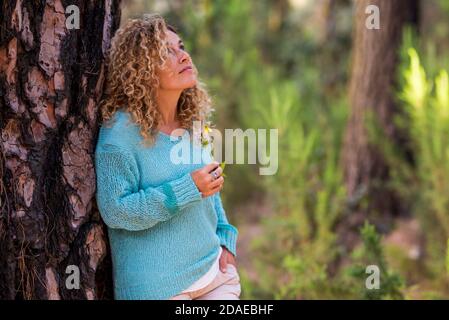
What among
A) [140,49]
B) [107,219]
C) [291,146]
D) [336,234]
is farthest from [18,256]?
[336,234]

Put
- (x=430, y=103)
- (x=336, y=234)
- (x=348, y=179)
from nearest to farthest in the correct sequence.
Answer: (x=430, y=103)
(x=336, y=234)
(x=348, y=179)

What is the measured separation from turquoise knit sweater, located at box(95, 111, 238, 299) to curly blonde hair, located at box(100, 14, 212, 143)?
4cm

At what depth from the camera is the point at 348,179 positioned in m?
5.08

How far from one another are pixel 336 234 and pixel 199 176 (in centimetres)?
274

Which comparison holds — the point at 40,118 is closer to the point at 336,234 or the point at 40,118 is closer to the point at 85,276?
the point at 85,276

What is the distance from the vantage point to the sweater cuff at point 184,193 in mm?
2111

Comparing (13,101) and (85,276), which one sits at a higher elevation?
(13,101)

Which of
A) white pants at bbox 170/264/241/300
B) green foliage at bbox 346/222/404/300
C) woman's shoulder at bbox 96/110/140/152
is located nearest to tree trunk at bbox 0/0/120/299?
A: woman's shoulder at bbox 96/110/140/152

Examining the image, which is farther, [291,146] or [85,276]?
[291,146]

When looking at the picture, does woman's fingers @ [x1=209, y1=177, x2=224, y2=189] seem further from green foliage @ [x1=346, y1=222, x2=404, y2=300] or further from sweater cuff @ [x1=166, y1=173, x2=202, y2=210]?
green foliage @ [x1=346, y1=222, x2=404, y2=300]

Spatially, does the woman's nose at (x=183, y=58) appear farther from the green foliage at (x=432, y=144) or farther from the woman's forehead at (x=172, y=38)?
the green foliage at (x=432, y=144)

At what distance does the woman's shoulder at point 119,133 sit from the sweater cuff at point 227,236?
451 millimetres

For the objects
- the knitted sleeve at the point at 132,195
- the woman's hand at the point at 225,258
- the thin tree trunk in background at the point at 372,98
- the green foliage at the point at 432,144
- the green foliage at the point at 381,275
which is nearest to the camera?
the knitted sleeve at the point at 132,195

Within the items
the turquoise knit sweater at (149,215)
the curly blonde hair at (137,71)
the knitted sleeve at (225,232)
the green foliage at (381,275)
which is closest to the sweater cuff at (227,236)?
the knitted sleeve at (225,232)
